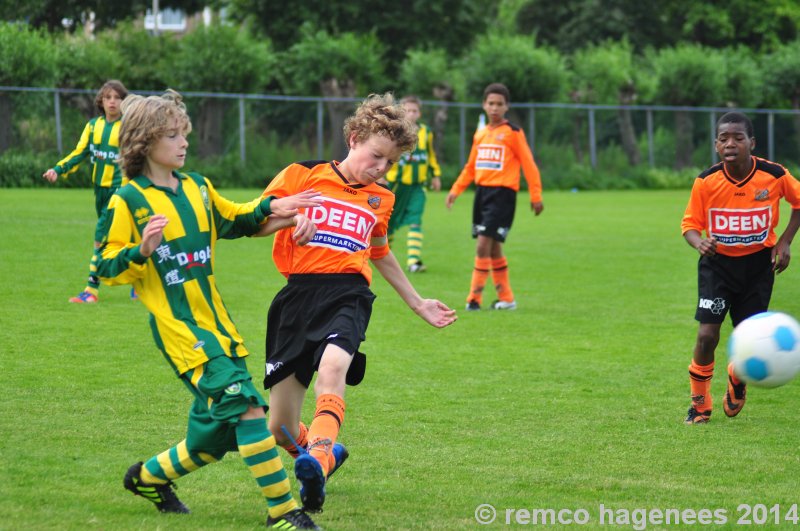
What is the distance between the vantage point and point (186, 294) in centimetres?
448

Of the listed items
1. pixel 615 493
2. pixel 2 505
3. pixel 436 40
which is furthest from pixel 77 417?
pixel 436 40

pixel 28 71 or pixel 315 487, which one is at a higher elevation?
pixel 28 71

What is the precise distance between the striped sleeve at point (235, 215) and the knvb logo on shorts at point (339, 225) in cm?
57

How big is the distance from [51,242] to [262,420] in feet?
38.7

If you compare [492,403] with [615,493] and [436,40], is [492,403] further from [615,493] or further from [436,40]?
[436,40]

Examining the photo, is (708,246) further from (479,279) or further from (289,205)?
(479,279)

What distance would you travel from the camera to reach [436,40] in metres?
42.7

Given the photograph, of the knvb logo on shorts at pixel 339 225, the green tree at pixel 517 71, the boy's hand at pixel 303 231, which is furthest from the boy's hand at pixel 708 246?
the green tree at pixel 517 71

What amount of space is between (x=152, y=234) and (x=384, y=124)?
151 centimetres

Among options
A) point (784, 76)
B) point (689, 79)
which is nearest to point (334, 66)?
point (689, 79)

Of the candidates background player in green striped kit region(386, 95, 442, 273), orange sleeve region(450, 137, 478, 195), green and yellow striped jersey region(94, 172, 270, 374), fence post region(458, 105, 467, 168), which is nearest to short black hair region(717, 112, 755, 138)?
green and yellow striped jersey region(94, 172, 270, 374)

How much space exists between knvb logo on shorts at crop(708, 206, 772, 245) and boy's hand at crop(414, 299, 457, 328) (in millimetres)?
2424

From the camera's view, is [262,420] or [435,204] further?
[435,204]

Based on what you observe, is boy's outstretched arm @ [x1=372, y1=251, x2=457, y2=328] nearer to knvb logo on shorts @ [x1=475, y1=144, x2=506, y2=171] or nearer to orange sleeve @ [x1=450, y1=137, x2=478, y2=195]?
knvb logo on shorts @ [x1=475, y1=144, x2=506, y2=171]
